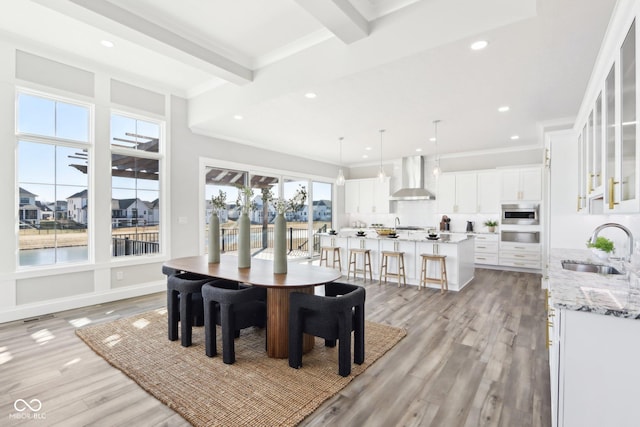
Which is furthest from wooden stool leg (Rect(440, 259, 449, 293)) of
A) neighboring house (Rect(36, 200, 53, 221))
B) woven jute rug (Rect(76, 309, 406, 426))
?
neighboring house (Rect(36, 200, 53, 221))

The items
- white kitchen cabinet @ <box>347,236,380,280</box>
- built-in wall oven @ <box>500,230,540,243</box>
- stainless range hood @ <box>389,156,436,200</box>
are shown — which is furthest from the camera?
stainless range hood @ <box>389,156,436,200</box>

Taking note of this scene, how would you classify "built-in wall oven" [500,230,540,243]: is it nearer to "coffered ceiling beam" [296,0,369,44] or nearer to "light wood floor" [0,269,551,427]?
"light wood floor" [0,269,551,427]

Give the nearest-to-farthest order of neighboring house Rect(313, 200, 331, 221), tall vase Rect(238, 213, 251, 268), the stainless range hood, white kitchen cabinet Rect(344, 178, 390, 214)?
tall vase Rect(238, 213, 251, 268) → the stainless range hood → neighboring house Rect(313, 200, 331, 221) → white kitchen cabinet Rect(344, 178, 390, 214)

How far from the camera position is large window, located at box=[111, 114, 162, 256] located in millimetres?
4586

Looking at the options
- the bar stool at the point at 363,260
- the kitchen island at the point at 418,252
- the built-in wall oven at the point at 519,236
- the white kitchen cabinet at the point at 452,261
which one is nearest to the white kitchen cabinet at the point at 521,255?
the built-in wall oven at the point at 519,236

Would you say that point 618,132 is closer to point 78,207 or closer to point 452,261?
point 452,261

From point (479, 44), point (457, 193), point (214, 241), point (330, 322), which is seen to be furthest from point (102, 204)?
point (457, 193)

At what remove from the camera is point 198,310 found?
3.19 metres

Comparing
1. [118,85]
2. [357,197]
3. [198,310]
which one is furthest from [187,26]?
[357,197]

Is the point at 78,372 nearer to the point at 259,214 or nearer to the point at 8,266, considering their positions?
the point at 8,266

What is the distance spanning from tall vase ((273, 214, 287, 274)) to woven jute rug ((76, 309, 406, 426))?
0.80 meters

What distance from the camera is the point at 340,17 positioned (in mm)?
2846

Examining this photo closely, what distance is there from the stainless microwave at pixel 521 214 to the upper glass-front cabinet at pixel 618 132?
4152 millimetres

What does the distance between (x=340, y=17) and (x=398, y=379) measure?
316 centimetres
